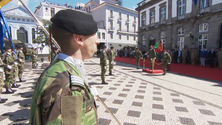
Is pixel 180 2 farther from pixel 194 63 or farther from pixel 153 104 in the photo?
pixel 153 104

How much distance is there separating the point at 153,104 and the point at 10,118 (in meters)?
4.01

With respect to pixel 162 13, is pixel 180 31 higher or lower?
lower

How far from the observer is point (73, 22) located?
2.90 ft

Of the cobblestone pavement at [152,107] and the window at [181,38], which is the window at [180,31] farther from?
the cobblestone pavement at [152,107]

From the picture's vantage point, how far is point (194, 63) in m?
12.7

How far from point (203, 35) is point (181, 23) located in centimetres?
337

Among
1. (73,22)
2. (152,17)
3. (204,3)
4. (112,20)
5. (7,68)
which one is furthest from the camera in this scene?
(112,20)

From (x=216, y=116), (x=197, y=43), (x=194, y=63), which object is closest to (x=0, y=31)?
(x=216, y=116)

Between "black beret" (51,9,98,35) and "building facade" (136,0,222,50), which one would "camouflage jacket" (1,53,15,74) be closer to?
"black beret" (51,9,98,35)

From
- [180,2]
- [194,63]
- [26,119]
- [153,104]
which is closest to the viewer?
[26,119]

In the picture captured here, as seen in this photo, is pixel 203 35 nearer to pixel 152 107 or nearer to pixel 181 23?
pixel 181 23

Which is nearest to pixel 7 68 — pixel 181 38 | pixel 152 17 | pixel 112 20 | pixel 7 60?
pixel 7 60

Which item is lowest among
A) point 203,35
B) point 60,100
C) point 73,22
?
point 60,100

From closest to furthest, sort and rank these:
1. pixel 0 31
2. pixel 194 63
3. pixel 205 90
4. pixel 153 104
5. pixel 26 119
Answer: pixel 26 119 < pixel 0 31 < pixel 153 104 < pixel 205 90 < pixel 194 63
